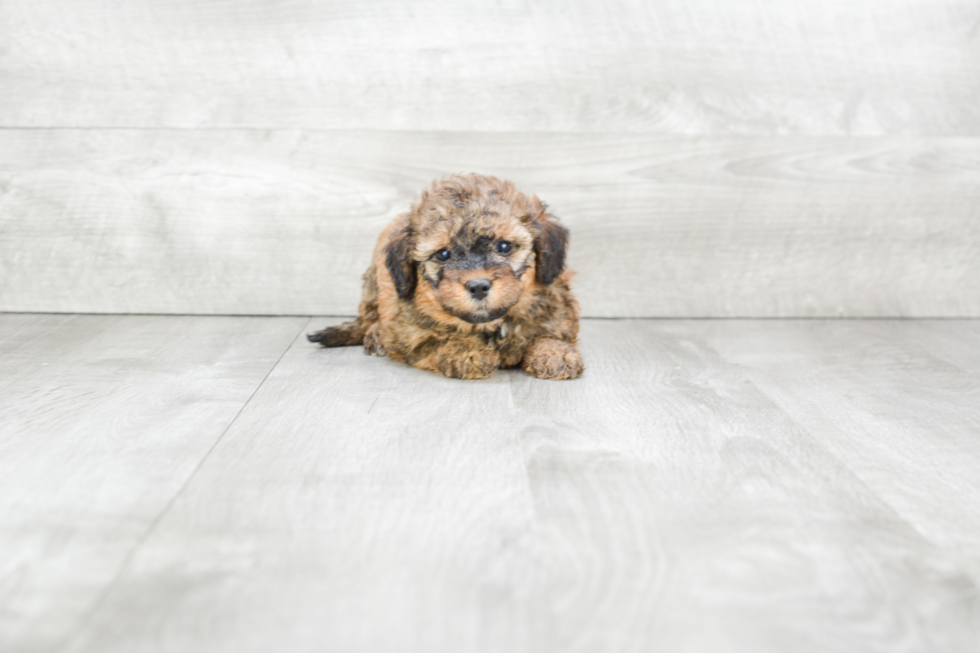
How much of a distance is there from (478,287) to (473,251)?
13cm

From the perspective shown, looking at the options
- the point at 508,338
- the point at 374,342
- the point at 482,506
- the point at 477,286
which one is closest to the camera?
the point at 482,506

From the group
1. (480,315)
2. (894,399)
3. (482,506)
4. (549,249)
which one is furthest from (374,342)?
(894,399)

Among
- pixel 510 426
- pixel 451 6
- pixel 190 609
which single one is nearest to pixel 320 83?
pixel 451 6

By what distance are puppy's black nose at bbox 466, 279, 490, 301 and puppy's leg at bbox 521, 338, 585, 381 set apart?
341mm

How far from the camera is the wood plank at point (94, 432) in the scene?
4.29 feet

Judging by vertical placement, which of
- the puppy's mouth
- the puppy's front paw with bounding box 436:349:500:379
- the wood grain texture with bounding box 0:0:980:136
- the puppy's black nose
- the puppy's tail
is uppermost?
the wood grain texture with bounding box 0:0:980:136

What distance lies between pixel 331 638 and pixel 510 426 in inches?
36.4

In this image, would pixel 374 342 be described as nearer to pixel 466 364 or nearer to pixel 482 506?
pixel 466 364

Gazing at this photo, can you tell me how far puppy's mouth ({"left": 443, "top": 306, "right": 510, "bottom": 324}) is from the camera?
2273 millimetres

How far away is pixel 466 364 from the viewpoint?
2424 mm

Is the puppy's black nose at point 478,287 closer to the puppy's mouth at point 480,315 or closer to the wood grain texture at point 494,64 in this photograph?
the puppy's mouth at point 480,315

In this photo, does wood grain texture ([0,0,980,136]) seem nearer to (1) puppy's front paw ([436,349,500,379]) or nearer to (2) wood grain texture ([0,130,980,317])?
(2) wood grain texture ([0,130,980,317])

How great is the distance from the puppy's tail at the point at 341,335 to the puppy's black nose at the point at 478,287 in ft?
2.44

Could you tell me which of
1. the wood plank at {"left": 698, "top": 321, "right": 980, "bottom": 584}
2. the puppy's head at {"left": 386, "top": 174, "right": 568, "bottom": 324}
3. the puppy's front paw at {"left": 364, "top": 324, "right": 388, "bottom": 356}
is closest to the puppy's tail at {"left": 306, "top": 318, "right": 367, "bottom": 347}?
the puppy's front paw at {"left": 364, "top": 324, "right": 388, "bottom": 356}
